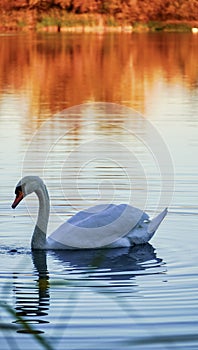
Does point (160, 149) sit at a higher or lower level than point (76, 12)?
lower

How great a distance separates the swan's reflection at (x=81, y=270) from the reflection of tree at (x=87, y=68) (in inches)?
461

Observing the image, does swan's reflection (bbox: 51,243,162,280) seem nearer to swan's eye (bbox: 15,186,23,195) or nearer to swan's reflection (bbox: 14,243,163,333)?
swan's reflection (bbox: 14,243,163,333)

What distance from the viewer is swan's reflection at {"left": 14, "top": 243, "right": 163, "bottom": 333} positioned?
7.65 meters

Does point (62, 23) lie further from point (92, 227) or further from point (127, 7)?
point (92, 227)

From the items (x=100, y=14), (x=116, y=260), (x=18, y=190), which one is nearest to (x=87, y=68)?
(x=18, y=190)

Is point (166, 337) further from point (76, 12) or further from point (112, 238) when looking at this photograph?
point (76, 12)

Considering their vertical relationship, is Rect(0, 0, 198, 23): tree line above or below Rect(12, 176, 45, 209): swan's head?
above

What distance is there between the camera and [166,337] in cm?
664

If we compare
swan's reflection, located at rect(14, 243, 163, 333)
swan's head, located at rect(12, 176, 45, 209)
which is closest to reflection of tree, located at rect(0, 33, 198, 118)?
swan's head, located at rect(12, 176, 45, 209)

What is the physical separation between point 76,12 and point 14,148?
56200 millimetres

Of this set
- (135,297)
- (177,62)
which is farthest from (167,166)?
(177,62)

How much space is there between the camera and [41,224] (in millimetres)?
9883

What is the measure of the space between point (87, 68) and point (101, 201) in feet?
80.7

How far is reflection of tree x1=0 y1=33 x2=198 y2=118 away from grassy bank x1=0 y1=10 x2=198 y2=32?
10165mm
